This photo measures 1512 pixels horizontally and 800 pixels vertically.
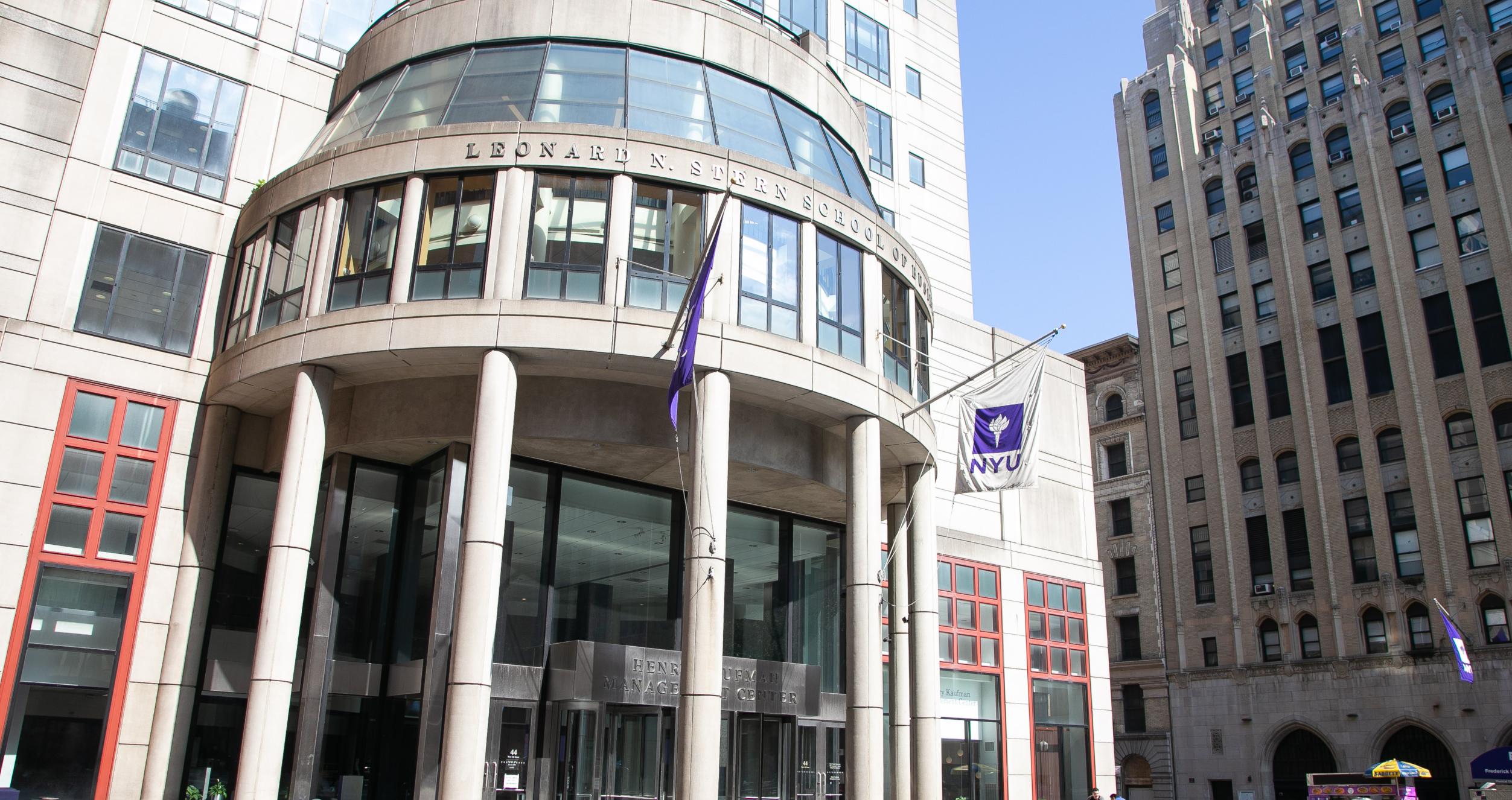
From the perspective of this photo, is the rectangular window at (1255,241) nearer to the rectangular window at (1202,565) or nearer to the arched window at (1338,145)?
the arched window at (1338,145)

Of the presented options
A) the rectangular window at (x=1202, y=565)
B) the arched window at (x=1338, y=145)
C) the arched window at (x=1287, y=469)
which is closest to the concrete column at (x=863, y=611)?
the arched window at (x=1287, y=469)

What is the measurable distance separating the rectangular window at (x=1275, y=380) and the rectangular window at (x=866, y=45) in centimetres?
2976

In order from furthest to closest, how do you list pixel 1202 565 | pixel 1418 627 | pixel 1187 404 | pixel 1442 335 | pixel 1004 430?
pixel 1187 404 < pixel 1202 565 < pixel 1442 335 < pixel 1418 627 < pixel 1004 430

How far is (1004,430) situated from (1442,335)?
36.9m

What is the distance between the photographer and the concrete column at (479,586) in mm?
16672

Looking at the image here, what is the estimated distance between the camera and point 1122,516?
197ft

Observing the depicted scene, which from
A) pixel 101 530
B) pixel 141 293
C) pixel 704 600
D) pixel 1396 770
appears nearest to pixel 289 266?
pixel 141 293

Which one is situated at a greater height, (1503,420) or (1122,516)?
(1503,420)

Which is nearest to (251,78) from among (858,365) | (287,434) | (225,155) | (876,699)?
(225,155)

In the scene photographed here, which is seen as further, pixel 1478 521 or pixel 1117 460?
pixel 1117 460

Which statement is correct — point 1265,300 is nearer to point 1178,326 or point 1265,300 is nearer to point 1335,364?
point 1178,326

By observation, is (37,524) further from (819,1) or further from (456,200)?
(819,1)

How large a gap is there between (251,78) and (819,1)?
17.6 metres

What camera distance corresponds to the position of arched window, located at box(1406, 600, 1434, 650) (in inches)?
1777
